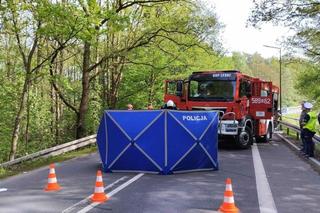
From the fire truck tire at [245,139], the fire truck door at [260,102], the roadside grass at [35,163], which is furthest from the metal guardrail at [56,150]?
the fire truck door at [260,102]

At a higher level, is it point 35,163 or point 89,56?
point 89,56

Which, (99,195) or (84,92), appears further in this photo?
(84,92)

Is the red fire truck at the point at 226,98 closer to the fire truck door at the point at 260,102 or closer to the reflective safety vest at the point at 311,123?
the fire truck door at the point at 260,102

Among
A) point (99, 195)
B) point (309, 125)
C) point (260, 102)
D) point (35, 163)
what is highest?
point (260, 102)

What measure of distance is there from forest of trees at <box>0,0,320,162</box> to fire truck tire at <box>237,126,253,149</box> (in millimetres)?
4514

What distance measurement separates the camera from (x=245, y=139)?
59.0ft

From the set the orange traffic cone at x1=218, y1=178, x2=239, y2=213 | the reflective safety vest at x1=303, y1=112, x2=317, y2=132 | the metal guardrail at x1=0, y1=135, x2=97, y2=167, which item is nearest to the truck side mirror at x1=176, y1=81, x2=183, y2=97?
the metal guardrail at x1=0, y1=135, x2=97, y2=167

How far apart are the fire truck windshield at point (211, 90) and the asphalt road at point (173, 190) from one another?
4.92 meters

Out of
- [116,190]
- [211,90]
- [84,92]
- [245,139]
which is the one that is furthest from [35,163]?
[84,92]

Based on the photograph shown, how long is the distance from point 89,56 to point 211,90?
8296mm

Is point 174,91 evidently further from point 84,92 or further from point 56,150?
point 56,150

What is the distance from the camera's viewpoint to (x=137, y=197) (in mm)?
8359

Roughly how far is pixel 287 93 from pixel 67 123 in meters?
82.8

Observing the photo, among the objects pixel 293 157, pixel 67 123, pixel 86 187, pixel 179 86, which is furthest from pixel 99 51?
pixel 86 187
